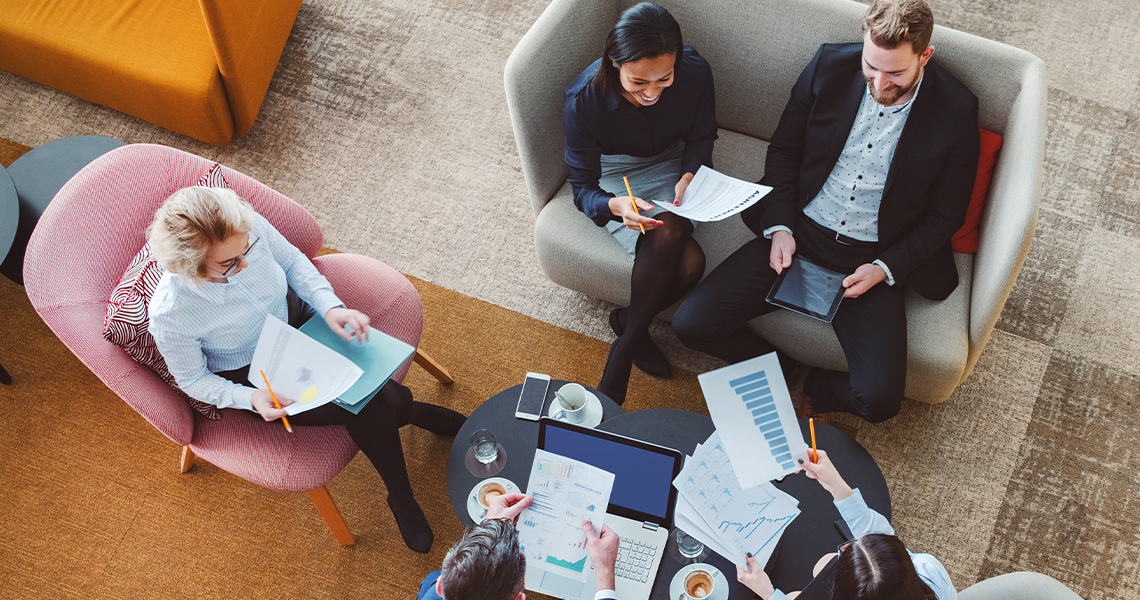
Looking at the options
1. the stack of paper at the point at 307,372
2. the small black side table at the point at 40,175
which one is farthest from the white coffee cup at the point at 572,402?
the small black side table at the point at 40,175

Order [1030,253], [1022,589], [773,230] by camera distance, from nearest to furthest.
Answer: [1022,589], [773,230], [1030,253]

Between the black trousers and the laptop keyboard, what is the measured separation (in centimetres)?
76

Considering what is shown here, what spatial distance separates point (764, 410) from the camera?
80.5 inches

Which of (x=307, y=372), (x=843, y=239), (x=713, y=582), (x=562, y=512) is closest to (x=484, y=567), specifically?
(x=562, y=512)

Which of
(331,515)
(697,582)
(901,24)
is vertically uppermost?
(901,24)

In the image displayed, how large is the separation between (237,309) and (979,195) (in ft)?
6.88

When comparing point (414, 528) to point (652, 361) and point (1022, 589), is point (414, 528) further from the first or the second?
point (1022, 589)

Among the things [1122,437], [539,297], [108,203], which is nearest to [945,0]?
[1122,437]

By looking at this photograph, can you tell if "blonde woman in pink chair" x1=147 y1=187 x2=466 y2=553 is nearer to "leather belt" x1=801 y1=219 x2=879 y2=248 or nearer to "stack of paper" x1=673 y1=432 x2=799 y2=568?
"stack of paper" x1=673 y1=432 x2=799 y2=568

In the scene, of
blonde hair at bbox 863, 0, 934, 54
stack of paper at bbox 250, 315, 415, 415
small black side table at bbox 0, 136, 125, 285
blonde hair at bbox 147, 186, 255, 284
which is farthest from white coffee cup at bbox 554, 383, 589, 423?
small black side table at bbox 0, 136, 125, 285

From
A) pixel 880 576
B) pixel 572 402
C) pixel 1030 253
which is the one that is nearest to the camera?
pixel 880 576

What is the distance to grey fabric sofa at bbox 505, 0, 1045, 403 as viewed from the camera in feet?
7.53

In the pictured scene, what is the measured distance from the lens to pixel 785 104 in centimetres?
266

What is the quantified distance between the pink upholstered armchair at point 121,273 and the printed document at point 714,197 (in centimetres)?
86
